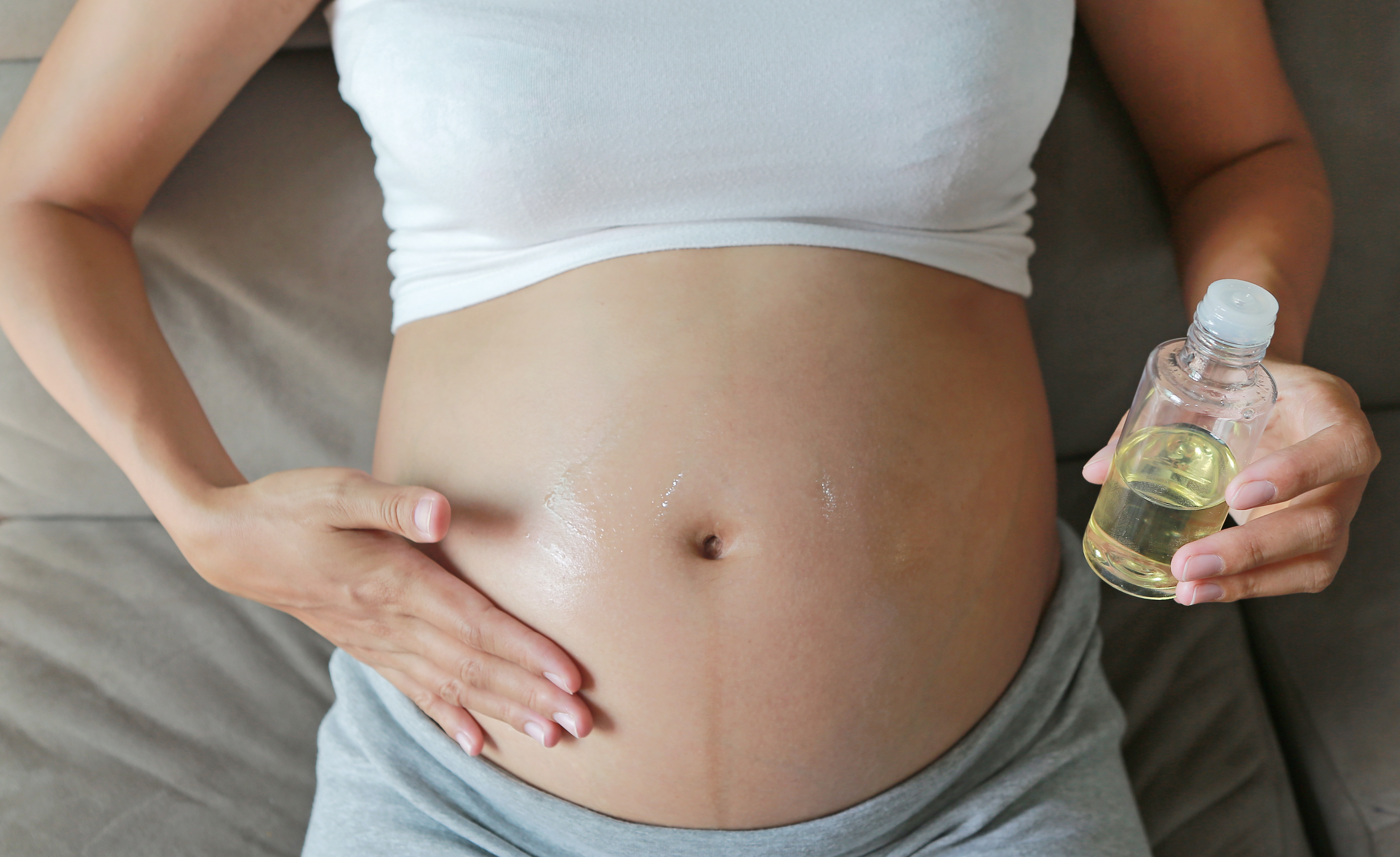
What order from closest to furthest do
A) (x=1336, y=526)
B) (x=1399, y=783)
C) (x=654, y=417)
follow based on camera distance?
1. (x=1336, y=526)
2. (x=654, y=417)
3. (x=1399, y=783)

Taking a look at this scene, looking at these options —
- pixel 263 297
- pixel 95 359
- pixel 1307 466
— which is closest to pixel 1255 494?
pixel 1307 466

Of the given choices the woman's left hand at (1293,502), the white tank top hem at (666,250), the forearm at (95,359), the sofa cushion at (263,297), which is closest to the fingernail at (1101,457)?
the woman's left hand at (1293,502)

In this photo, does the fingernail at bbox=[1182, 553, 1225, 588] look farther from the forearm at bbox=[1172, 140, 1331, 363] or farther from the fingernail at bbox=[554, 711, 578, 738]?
the fingernail at bbox=[554, 711, 578, 738]

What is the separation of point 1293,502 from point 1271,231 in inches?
13.9

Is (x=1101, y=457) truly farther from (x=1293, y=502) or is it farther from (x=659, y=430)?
(x=659, y=430)

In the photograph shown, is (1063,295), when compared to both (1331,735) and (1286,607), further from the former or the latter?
(1331,735)

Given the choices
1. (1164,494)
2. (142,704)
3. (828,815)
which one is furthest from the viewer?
(142,704)

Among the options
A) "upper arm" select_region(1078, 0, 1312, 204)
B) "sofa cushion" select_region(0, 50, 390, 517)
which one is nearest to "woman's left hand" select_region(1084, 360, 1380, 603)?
"upper arm" select_region(1078, 0, 1312, 204)

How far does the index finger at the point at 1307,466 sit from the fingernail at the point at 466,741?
1.91ft

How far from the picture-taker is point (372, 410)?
1.09 m

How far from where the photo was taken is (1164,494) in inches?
23.4

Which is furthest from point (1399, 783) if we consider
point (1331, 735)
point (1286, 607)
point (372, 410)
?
point (372, 410)

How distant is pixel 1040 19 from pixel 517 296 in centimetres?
50

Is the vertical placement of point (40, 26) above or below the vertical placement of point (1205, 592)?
above
